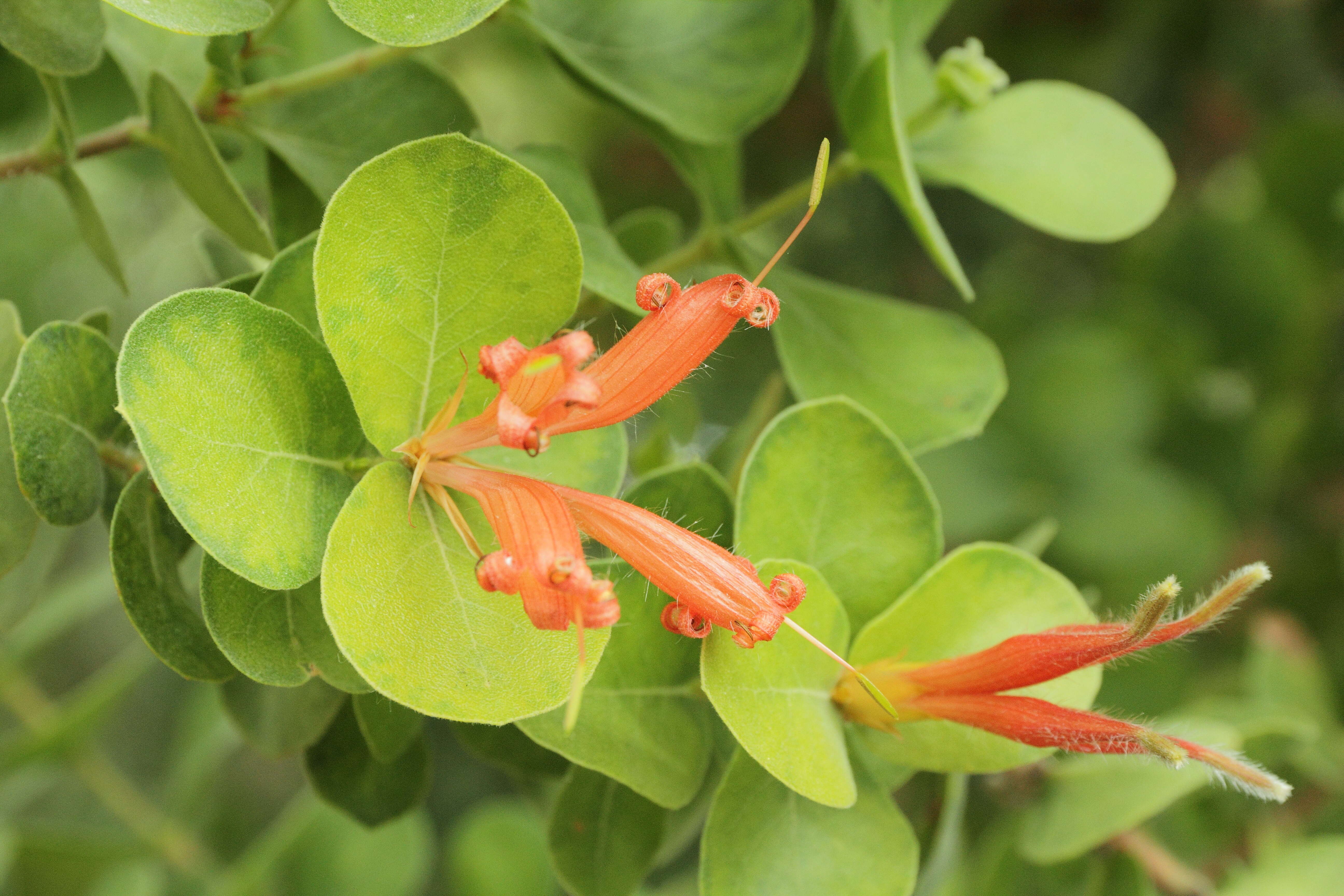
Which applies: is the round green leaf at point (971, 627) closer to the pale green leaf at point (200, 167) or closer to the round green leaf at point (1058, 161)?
the round green leaf at point (1058, 161)

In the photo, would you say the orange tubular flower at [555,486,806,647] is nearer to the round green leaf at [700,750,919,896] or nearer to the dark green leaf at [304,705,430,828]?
the round green leaf at [700,750,919,896]

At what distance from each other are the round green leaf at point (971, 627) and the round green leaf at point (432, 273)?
30 cm

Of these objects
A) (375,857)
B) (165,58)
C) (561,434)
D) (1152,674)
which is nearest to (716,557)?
(561,434)

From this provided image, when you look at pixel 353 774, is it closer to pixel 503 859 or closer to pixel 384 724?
pixel 384 724

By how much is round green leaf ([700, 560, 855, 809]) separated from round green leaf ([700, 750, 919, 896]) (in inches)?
1.6

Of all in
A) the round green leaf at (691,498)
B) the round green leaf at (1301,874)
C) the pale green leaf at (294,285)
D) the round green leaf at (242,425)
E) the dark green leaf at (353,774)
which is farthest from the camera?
the round green leaf at (1301,874)

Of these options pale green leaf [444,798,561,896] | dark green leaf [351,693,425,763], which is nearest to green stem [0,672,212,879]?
pale green leaf [444,798,561,896]

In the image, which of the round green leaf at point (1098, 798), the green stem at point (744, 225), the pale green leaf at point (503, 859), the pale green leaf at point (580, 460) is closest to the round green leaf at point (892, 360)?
the green stem at point (744, 225)

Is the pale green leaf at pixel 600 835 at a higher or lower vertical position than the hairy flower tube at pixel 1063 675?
lower

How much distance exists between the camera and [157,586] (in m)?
0.66

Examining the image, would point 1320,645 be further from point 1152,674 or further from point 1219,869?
point 1219,869

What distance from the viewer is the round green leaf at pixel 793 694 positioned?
2.08 ft

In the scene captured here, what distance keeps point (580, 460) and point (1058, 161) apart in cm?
51

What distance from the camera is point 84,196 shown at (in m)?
0.80
